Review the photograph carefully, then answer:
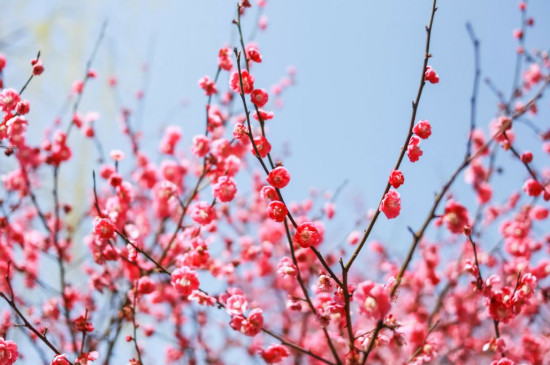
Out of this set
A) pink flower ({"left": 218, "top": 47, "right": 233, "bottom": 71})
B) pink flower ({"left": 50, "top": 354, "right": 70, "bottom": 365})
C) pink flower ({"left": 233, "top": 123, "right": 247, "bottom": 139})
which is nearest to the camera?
pink flower ({"left": 50, "top": 354, "right": 70, "bottom": 365})

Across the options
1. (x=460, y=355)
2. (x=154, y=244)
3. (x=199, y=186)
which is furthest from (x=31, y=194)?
(x=460, y=355)

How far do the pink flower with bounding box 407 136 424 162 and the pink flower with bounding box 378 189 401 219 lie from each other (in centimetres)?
26

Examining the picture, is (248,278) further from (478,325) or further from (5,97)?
(5,97)

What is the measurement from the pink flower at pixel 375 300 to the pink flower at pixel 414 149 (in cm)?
75

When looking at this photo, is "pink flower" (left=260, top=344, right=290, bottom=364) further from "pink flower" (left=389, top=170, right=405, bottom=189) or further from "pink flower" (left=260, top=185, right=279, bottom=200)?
"pink flower" (left=389, top=170, right=405, bottom=189)

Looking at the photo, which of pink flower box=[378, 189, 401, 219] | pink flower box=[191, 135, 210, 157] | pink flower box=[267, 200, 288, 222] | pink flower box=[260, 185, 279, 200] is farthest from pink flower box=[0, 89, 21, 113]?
pink flower box=[378, 189, 401, 219]

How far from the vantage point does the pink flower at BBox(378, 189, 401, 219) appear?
2.24 m

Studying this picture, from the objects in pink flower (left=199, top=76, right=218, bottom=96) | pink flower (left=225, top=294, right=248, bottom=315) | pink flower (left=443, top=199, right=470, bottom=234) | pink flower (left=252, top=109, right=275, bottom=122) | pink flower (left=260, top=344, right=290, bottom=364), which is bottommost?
pink flower (left=260, top=344, right=290, bottom=364)

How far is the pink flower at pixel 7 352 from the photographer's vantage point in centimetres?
228

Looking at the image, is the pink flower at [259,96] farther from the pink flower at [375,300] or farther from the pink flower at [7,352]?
the pink flower at [7,352]

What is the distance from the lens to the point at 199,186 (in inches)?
142

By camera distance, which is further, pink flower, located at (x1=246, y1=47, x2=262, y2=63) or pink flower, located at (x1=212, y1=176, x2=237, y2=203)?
pink flower, located at (x1=212, y1=176, x2=237, y2=203)

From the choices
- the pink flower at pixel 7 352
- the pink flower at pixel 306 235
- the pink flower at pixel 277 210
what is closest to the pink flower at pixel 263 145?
the pink flower at pixel 277 210

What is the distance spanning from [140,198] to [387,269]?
3223 mm
